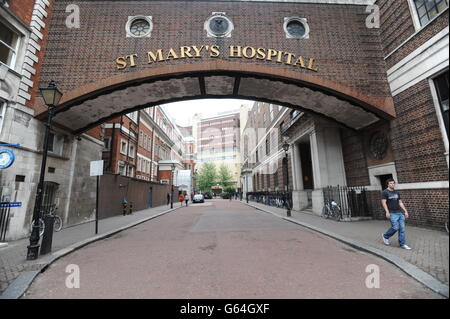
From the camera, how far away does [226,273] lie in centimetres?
411

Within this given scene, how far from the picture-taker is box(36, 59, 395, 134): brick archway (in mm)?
9742

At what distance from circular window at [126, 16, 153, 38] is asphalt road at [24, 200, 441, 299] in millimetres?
10106

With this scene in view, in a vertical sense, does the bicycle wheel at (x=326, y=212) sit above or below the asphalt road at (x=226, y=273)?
above

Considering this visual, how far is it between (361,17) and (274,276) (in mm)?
14206

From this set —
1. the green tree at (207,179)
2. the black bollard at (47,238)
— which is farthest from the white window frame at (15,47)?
the green tree at (207,179)

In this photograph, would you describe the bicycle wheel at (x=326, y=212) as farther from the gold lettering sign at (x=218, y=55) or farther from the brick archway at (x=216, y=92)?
the gold lettering sign at (x=218, y=55)

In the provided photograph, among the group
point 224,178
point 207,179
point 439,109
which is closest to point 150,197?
point 439,109

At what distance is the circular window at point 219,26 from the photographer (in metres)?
10.7

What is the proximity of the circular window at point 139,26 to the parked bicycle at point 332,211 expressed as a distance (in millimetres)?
13549

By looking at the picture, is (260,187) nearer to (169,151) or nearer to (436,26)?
(169,151)

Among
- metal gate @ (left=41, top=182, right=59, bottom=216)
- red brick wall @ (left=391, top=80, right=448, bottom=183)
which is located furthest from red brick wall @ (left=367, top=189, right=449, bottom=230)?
metal gate @ (left=41, top=182, right=59, bottom=216)

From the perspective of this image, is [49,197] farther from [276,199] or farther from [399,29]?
[276,199]

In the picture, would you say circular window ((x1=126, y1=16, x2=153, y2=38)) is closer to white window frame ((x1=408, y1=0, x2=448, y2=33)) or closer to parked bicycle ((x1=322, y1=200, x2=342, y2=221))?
white window frame ((x1=408, y1=0, x2=448, y2=33))

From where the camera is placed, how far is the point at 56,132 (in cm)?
1042
